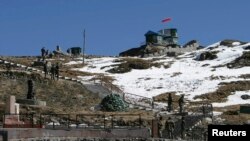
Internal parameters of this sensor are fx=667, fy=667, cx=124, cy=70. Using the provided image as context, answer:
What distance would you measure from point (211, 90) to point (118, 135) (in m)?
44.3

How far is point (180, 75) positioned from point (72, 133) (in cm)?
6251

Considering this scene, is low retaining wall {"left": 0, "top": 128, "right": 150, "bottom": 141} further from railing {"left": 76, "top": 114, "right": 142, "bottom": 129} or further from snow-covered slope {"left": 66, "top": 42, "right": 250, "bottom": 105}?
snow-covered slope {"left": 66, "top": 42, "right": 250, "bottom": 105}

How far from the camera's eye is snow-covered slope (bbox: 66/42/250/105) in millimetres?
82750

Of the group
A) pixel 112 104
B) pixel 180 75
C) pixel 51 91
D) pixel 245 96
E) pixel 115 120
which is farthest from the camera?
pixel 180 75

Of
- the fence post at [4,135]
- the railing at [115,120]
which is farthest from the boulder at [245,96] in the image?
the fence post at [4,135]

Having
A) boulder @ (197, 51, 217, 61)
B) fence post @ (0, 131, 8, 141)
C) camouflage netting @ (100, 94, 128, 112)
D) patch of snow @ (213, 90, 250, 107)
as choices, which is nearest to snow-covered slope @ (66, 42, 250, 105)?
boulder @ (197, 51, 217, 61)

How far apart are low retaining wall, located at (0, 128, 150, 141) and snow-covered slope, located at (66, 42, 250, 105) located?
37723 mm

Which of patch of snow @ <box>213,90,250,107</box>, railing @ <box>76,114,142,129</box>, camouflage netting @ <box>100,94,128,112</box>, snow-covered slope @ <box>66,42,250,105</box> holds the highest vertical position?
snow-covered slope @ <box>66,42,250,105</box>

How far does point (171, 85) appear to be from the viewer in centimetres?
8719

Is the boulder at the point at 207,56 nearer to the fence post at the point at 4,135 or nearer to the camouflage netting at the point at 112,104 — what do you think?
the camouflage netting at the point at 112,104

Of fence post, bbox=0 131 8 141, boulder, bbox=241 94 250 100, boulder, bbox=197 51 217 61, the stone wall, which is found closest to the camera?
fence post, bbox=0 131 8 141

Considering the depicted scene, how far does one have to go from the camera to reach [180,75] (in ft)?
318

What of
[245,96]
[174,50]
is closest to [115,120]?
[245,96]

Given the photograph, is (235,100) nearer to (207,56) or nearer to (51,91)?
(51,91)
